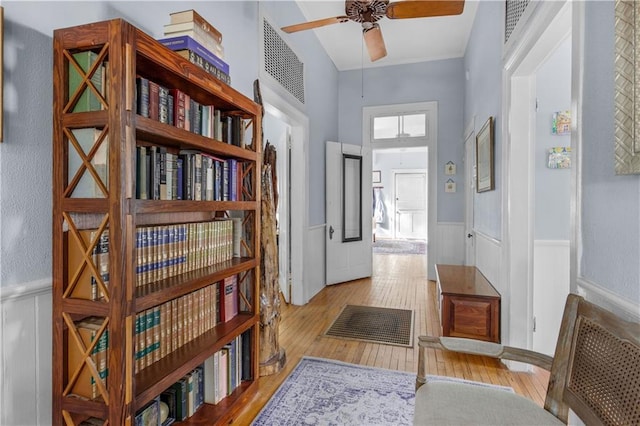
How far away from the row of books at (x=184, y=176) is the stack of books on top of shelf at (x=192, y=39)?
1.46 feet

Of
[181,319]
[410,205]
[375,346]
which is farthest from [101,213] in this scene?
[410,205]

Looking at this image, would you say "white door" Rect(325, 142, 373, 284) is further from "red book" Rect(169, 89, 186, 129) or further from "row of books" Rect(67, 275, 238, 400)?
"red book" Rect(169, 89, 186, 129)

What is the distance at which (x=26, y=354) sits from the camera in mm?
1145

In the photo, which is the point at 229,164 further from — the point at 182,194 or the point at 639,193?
the point at 639,193

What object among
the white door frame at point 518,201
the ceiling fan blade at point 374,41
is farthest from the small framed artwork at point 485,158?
the ceiling fan blade at point 374,41

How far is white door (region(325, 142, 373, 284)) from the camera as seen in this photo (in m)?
4.66

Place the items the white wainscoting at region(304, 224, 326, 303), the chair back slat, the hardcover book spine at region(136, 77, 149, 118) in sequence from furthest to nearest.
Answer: the white wainscoting at region(304, 224, 326, 303) < the hardcover book spine at region(136, 77, 149, 118) < the chair back slat

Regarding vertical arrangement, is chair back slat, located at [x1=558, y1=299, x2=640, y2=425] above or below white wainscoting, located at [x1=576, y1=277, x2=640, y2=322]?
below

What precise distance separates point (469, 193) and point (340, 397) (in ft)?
11.1

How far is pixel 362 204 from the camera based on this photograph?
17.0 ft

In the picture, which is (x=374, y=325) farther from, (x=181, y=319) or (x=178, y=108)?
(x=178, y=108)

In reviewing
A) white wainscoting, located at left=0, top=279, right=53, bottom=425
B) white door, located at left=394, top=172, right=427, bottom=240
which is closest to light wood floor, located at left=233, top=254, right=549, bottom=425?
white wainscoting, located at left=0, top=279, right=53, bottom=425

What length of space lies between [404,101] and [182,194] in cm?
450

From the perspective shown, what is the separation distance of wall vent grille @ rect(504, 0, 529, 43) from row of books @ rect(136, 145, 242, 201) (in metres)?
2.07
